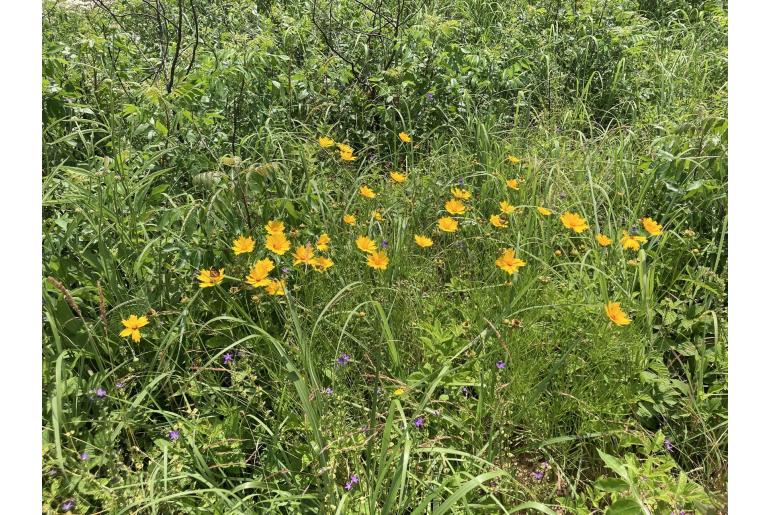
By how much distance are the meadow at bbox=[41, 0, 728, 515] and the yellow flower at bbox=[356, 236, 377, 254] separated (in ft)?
0.04

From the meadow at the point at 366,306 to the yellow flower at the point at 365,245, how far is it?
0.01 m

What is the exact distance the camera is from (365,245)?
1.69m

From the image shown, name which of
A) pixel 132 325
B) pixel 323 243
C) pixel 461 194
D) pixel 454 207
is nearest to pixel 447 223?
pixel 454 207

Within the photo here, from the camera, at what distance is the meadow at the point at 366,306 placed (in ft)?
4.06

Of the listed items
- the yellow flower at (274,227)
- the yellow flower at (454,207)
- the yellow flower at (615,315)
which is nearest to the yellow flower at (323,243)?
the yellow flower at (274,227)

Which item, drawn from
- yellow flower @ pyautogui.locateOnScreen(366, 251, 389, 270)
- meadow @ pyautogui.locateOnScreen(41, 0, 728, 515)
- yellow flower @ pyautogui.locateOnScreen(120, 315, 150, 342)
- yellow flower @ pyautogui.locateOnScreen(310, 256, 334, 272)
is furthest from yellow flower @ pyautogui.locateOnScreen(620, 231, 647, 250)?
yellow flower @ pyautogui.locateOnScreen(120, 315, 150, 342)

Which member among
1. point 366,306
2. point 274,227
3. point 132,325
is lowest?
point 366,306

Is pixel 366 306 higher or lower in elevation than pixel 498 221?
lower

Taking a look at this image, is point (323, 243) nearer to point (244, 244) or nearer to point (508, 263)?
point (244, 244)

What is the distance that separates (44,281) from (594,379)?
1451 mm

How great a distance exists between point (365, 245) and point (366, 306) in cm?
19

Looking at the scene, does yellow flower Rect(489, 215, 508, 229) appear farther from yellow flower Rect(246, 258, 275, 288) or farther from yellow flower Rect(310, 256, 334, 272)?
yellow flower Rect(246, 258, 275, 288)

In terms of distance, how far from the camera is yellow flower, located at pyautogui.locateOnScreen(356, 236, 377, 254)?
1679 mm

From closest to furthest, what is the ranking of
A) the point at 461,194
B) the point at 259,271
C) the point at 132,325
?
the point at 132,325 → the point at 259,271 → the point at 461,194
